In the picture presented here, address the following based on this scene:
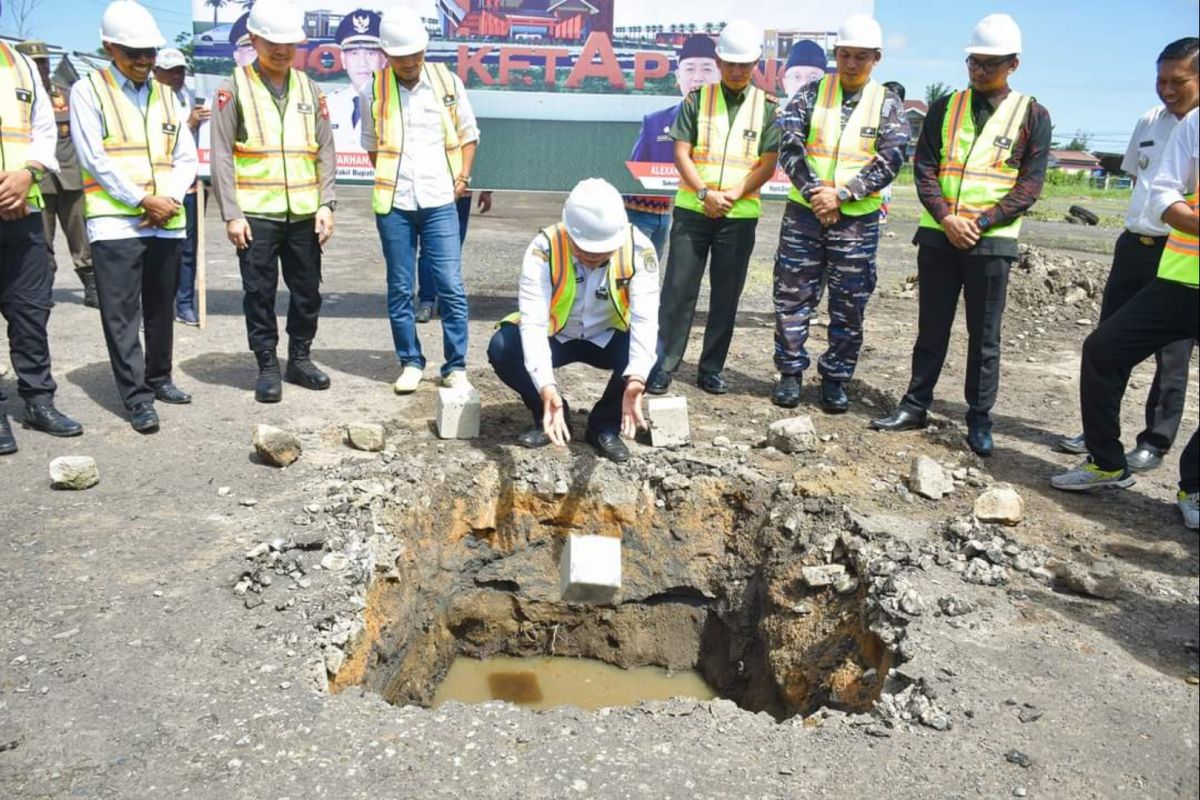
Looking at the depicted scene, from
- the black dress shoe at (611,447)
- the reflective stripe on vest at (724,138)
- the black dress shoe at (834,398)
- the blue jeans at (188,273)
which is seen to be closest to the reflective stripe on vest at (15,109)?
the blue jeans at (188,273)

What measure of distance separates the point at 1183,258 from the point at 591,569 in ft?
8.56

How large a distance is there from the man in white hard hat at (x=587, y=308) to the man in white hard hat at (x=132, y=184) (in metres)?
1.98

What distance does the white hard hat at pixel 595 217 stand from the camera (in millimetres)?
4160

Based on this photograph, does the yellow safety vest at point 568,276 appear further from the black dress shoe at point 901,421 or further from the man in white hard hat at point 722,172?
the black dress shoe at point 901,421

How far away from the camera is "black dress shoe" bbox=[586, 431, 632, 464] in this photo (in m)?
5.09

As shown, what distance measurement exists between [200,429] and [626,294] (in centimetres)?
252

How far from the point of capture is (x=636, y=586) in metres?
5.17

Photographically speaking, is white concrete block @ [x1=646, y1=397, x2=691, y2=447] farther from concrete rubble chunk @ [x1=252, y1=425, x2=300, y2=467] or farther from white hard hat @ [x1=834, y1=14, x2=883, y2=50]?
white hard hat @ [x1=834, y1=14, x2=883, y2=50]

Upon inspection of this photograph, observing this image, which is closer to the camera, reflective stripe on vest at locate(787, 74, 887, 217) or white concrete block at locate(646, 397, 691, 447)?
white concrete block at locate(646, 397, 691, 447)

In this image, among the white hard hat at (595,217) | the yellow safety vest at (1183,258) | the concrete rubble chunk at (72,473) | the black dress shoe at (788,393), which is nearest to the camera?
the yellow safety vest at (1183,258)

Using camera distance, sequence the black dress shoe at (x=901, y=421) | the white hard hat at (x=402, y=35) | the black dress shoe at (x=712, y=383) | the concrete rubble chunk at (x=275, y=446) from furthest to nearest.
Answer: the black dress shoe at (x=712, y=383) < the black dress shoe at (x=901, y=421) < the white hard hat at (x=402, y=35) < the concrete rubble chunk at (x=275, y=446)

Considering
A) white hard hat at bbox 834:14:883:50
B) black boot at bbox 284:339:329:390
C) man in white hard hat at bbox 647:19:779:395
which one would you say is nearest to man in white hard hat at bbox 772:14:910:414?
white hard hat at bbox 834:14:883:50

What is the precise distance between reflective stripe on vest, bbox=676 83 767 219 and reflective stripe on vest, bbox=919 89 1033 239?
109 centimetres

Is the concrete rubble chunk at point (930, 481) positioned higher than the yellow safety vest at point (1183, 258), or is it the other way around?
the yellow safety vest at point (1183, 258)
